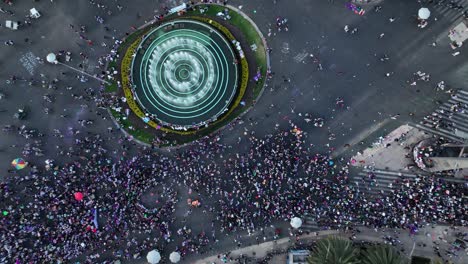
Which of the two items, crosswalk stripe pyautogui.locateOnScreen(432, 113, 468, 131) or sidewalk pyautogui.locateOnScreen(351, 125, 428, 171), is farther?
sidewalk pyautogui.locateOnScreen(351, 125, 428, 171)

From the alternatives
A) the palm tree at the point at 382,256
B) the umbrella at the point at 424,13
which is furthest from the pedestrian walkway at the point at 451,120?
the palm tree at the point at 382,256

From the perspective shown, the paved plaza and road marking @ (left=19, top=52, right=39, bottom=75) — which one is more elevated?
road marking @ (left=19, top=52, right=39, bottom=75)

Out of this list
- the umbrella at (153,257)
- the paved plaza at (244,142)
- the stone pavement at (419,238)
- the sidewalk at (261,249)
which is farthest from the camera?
the sidewalk at (261,249)

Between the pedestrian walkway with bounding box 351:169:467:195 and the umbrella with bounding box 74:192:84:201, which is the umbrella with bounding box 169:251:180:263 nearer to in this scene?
the umbrella with bounding box 74:192:84:201

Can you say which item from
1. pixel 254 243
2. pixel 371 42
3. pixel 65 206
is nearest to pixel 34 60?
pixel 65 206

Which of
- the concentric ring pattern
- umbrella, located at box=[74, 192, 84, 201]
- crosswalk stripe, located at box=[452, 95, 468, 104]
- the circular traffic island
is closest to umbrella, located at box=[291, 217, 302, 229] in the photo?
the circular traffic island

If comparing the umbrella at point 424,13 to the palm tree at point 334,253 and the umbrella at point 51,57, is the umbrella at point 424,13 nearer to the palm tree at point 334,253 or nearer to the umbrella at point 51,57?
the palm tree at point 334,253

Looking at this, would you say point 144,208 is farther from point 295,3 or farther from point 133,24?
point 295,3

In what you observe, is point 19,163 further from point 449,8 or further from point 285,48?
point 449,8
